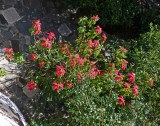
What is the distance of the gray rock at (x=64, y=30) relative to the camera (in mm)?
6639

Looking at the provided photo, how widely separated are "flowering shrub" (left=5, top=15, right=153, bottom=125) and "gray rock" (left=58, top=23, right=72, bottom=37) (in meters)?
1.17

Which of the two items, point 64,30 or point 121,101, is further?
point 64,30

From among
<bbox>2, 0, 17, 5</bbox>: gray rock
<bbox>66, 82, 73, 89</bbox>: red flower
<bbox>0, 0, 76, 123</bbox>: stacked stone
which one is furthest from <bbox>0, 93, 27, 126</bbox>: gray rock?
<bbox>2, 0, 17, 5</bbox>: gray rock

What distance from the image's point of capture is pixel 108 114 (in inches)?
188

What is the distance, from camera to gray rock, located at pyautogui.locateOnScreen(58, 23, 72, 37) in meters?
6.64

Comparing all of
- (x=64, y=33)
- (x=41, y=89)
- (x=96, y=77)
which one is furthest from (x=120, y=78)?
(x=64, y=33)

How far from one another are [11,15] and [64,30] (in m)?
0.89

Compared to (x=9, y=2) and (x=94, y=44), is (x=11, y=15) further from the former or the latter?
(x=94, y=44)

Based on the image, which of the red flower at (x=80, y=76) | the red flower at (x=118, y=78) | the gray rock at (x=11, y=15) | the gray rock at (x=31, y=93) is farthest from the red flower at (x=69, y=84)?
the gray rock at (x=11, y=15)

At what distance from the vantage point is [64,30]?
21.9 feet

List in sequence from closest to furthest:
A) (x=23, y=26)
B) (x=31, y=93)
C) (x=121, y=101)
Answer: (x=121, y=101) < (x=31, y=93) < (x=23, y=26)

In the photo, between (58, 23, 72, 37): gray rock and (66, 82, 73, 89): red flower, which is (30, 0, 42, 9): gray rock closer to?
(58, 23, 72, 37): gray rock

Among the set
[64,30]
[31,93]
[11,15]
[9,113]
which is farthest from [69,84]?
[11,15]

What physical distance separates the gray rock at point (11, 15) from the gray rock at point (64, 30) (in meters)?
0.70
